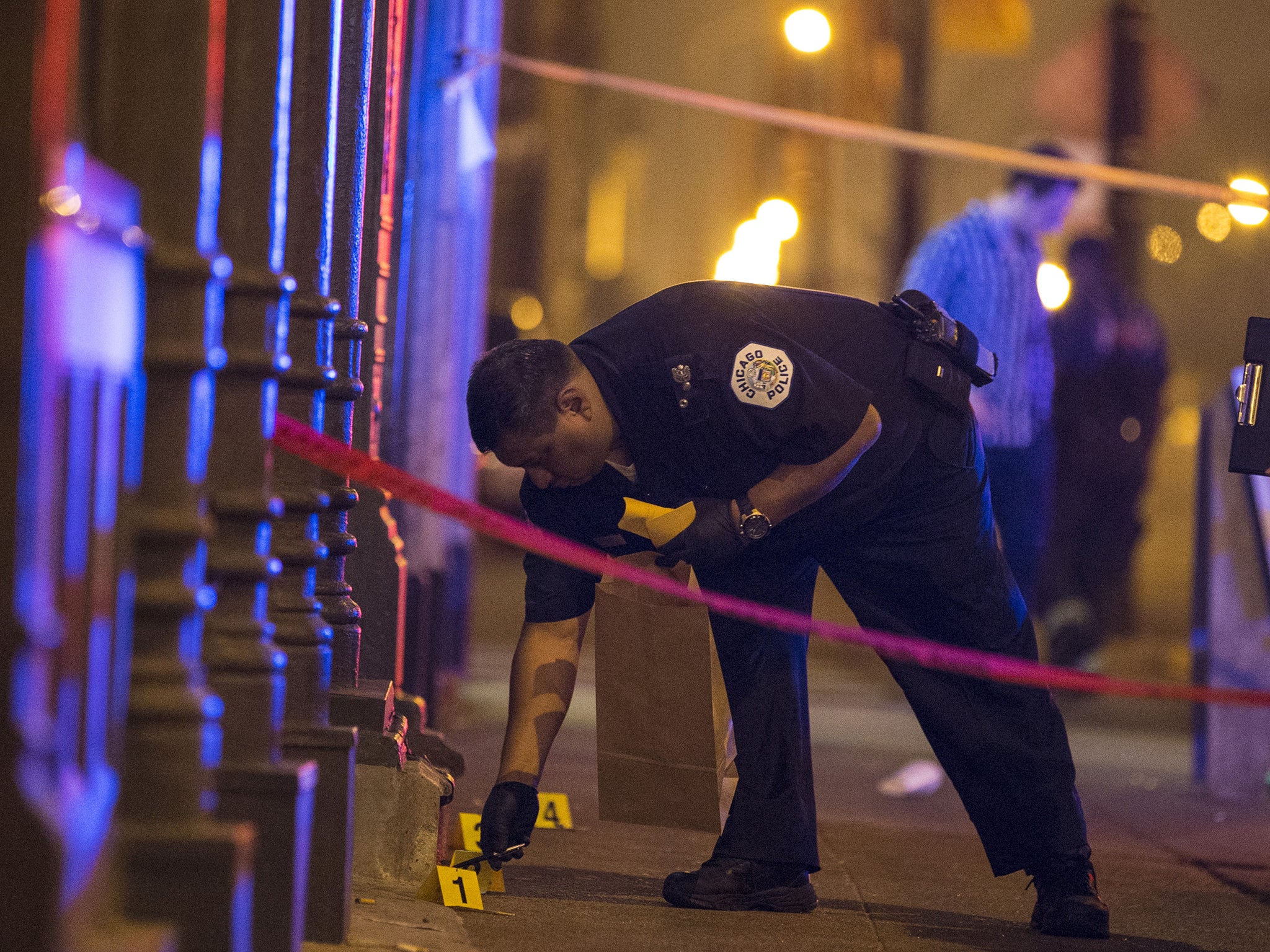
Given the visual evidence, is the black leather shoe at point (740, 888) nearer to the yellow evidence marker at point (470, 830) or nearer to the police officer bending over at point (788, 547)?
the police officer bending over at point (788, 547)

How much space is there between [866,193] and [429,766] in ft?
41.4

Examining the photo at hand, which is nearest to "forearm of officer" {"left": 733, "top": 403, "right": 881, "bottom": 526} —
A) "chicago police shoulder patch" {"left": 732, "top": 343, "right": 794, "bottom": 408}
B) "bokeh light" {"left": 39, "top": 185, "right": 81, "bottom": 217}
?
"chicago police shoulder patch" {"left": 732, "top": 343, "right": 794, "bottom": 408}

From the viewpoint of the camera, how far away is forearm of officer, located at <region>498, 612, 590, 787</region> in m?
3.01

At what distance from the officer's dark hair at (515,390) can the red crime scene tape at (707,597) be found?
16 cm

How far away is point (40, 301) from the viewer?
1.50 meters

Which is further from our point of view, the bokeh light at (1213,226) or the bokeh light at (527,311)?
the bokeh light at (527,311)

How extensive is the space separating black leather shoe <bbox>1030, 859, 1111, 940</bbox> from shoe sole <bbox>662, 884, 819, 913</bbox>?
486 millimetres

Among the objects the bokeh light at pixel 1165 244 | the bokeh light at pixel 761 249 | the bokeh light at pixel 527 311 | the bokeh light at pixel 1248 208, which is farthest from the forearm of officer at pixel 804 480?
the bokeh light at pixel 527 311

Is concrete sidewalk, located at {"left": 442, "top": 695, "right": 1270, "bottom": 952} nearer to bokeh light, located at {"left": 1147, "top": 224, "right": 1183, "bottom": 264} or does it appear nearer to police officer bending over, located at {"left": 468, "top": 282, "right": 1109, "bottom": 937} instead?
police officer bending over, located at {"left": 468, "top": 282, "right": 1109, "bottom": 937}

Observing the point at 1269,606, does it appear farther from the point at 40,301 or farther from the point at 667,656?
the point at 40,301

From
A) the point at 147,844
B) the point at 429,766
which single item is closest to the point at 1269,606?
the point at 429,766

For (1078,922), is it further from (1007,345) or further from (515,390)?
(1007,345)

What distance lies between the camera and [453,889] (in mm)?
2957

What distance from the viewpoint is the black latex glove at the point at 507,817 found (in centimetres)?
296
